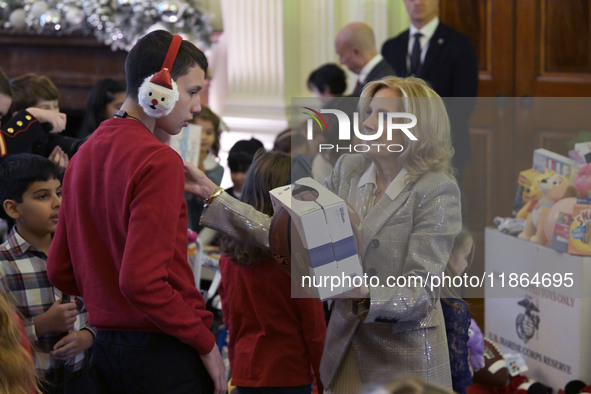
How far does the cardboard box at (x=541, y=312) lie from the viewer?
3287 mm

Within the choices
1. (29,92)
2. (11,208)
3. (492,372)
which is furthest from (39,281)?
(492,372)

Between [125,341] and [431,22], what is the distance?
3.57 metres

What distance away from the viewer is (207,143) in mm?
4039

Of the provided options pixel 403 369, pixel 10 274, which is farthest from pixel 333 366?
pixel 10 274

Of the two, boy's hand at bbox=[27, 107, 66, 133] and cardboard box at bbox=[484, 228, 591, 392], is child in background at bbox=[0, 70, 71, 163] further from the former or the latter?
cardboard box at bbox=[484, 228, 591, 392]

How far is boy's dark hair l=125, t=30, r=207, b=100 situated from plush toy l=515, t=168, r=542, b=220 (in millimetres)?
2199

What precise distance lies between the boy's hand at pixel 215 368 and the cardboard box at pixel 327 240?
0.30m

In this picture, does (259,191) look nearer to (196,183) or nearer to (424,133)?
(196,183)

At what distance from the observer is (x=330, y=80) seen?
5.01 metres

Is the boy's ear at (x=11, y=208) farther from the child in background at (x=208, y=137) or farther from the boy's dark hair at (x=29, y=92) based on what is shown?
the child in background at (x=208, y=137)

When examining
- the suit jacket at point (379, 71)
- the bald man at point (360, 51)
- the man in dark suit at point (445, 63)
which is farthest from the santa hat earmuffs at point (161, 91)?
the man in dark suit at point (445, 63)

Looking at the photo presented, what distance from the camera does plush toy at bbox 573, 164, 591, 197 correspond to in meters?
3.34

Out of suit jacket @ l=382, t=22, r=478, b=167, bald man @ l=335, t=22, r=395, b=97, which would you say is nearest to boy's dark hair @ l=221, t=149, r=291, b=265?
bald man @ l=335, t=22, r=395, b=97

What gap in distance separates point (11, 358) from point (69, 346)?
0.76 m
